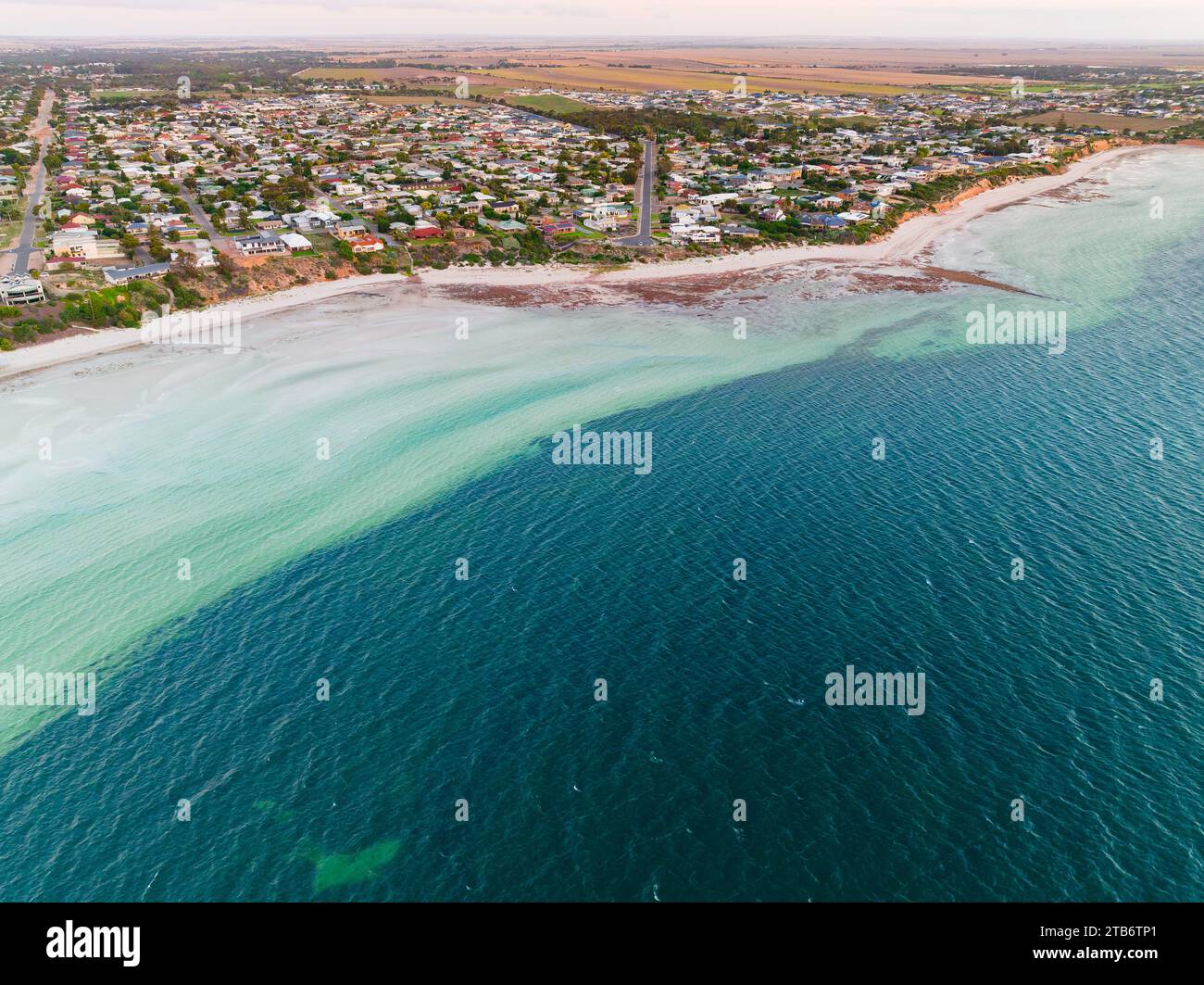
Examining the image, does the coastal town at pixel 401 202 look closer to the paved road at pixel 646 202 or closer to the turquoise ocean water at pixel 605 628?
the paved road at pixel 646 202

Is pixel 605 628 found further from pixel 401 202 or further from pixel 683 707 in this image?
pixel 401 202

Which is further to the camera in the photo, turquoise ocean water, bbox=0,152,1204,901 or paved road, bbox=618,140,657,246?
paved road, bbox=618,140,657,246

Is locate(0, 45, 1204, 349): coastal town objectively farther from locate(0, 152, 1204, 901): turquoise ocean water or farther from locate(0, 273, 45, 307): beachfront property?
locate(0, 152, 1204, 901): turquoise ocean water

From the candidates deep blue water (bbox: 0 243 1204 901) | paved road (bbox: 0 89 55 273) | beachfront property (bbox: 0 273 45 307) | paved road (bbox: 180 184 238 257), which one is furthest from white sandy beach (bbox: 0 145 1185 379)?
deep blue water (bbox: 0 243 1204 901)

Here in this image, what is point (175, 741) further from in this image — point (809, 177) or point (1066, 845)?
point (809, 177)

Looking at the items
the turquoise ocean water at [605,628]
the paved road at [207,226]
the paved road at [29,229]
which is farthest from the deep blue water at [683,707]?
the paved road at [29,229]

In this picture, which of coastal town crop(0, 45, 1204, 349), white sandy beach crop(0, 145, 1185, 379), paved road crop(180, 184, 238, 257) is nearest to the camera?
white sandy beach crop(0, 145, 1185, 379)

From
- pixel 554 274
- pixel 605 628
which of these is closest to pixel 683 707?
pixel 605 628
